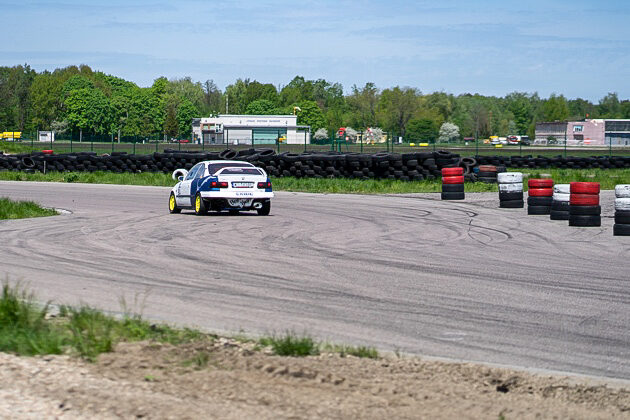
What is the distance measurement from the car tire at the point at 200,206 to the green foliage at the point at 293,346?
14425 mm

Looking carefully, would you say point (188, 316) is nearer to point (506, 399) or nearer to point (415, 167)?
point (506, 399)

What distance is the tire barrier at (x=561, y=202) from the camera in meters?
19.4

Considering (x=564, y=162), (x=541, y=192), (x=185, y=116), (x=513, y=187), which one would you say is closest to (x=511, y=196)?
(x=513, y=187)

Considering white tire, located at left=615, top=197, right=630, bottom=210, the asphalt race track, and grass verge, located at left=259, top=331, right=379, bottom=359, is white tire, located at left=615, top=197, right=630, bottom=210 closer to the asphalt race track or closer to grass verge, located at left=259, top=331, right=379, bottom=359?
the asphalt race track

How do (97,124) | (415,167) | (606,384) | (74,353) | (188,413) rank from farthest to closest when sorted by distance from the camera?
(97,124)
(415,167)
(74,353)
(606,384)
(188,413)

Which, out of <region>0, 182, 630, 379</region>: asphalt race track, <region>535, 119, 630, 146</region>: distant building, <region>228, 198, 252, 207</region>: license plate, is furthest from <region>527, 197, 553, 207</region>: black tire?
<region>535, 119, 630, 146</region>: distant building

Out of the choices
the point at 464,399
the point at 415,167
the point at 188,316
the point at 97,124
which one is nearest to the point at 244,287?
the point at 188,316

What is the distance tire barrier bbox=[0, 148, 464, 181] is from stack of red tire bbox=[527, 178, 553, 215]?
1094cm

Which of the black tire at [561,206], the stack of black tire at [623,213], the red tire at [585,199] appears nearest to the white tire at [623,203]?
the stack of black tire at [623,213]

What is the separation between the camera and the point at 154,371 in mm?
6309

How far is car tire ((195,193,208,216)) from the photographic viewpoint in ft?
70.3

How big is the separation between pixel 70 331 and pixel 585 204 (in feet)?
42.2

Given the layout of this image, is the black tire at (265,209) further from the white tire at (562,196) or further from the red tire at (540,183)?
the white tire at (562,196)

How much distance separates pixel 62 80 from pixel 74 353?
191 metres
